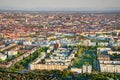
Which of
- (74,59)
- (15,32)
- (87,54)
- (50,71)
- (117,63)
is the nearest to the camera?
(50,71)

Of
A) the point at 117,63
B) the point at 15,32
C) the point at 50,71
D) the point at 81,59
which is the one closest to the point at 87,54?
the point at 81,59

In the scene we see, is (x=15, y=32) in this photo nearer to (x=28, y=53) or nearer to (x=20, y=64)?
(x=28, y=53)

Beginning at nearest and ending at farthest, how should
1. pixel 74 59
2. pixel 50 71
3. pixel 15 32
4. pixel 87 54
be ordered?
pixel 50 71 < pixel 74 59 < pixel 87 54 < pixel 15 32

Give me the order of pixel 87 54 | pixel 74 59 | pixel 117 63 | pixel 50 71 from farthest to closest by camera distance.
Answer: pixel 87 54
pixel 74 59
pixel 117 63
pixel 50 71

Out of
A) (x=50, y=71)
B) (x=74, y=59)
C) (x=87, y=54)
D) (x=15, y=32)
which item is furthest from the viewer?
(x=15, y=32)

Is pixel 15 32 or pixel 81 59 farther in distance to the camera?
pixel 15 32

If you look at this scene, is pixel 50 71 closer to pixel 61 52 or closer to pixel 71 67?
pixel 71 67

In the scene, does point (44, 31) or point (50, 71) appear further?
point (44, 31)

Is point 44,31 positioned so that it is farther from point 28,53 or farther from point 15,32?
point 28,53

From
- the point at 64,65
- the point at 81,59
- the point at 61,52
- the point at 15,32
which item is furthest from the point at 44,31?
the point at 64,65
